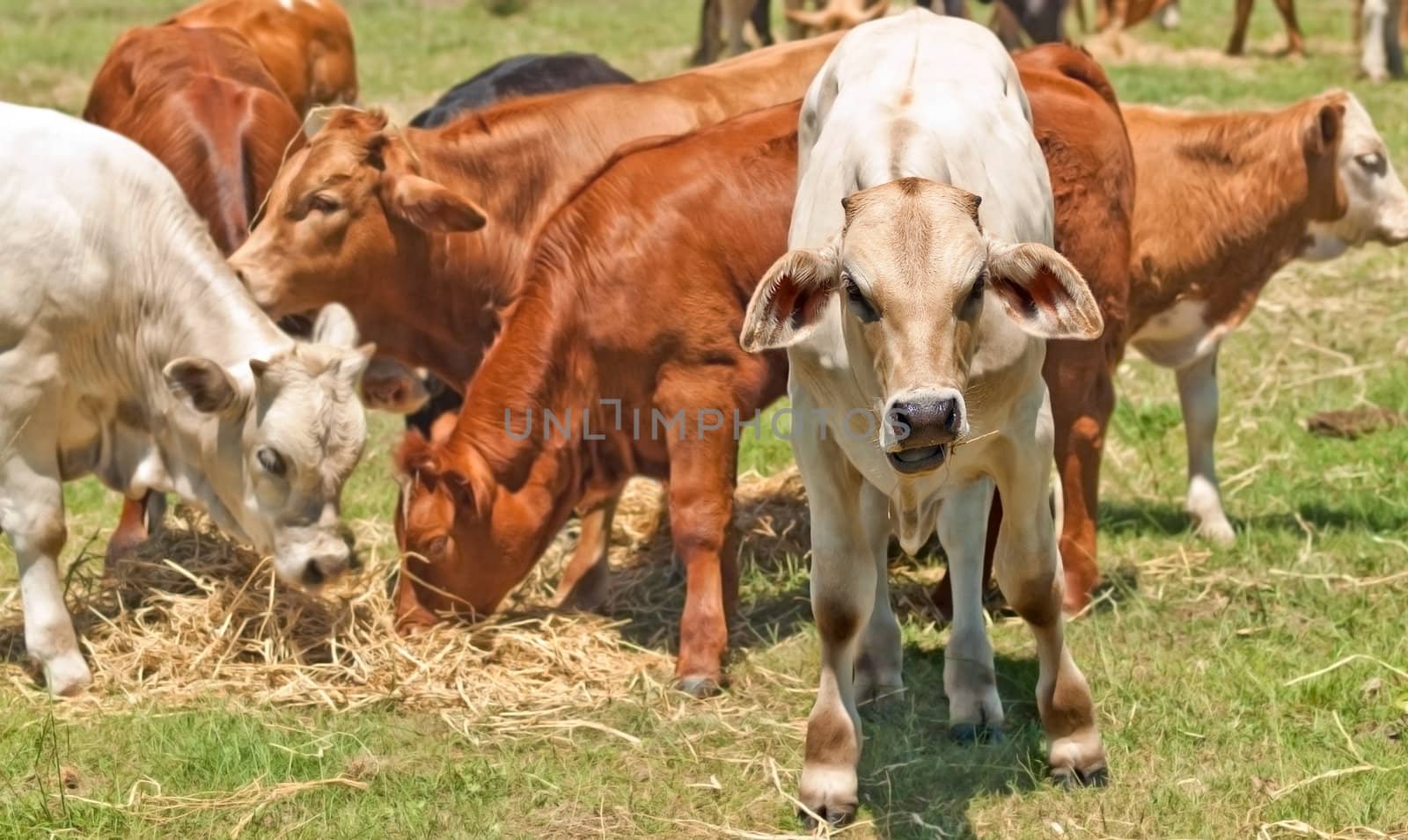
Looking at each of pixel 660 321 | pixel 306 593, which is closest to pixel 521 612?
pixel 306 593

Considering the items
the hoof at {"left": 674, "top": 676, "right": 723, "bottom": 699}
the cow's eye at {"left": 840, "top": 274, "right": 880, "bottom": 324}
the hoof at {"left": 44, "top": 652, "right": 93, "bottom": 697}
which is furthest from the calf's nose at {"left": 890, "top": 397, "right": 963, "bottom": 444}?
the hoof at {"left": 44, "top": 652, "right": 93, "bottom": 697}

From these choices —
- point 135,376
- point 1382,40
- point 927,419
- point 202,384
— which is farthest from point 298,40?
point 1382,40

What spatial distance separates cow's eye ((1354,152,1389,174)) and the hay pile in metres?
2.85

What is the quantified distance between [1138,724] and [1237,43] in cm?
1384

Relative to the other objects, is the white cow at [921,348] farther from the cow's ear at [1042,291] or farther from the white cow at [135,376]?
the white cow at [135,376]

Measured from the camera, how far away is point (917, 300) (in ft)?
14.7

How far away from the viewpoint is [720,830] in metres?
5.15

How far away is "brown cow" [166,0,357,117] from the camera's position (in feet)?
34.9

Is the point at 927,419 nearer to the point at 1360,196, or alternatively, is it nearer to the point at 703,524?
the point at 703,524

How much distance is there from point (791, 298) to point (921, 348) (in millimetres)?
477

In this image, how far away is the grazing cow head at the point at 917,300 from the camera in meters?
4.35

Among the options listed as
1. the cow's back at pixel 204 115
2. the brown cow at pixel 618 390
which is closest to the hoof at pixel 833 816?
the brown cow at pixel 618 390

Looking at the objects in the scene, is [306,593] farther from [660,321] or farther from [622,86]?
[622,86]

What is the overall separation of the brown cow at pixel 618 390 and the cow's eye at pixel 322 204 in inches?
40.0
